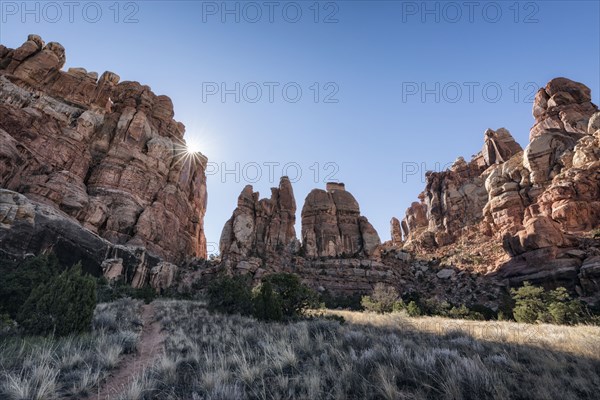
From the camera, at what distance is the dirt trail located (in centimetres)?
563

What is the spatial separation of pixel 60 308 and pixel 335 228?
2118 inches

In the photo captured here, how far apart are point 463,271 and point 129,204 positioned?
6357 cm

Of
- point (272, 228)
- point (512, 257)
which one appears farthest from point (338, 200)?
point (512, 257)

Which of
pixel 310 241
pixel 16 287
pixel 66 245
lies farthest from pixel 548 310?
pixel 66 245

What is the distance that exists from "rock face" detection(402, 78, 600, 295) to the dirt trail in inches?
1730

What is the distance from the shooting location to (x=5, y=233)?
27281mm

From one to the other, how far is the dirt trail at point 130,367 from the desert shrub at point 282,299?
6.42 m

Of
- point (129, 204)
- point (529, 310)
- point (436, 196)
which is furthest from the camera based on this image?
point (436, 196)

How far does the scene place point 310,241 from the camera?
6009 cm

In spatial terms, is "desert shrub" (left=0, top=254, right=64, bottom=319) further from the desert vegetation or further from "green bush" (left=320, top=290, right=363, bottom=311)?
"green bush" (left=320, top=290, right=363, bottom=311)

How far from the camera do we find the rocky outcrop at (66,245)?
28.5 metres

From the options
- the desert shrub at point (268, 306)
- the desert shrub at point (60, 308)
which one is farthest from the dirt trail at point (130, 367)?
the desert shrub at point (268, 306)

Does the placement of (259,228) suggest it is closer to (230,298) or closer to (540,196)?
(230,298)

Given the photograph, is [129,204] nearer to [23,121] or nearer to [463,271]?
[23,121]
